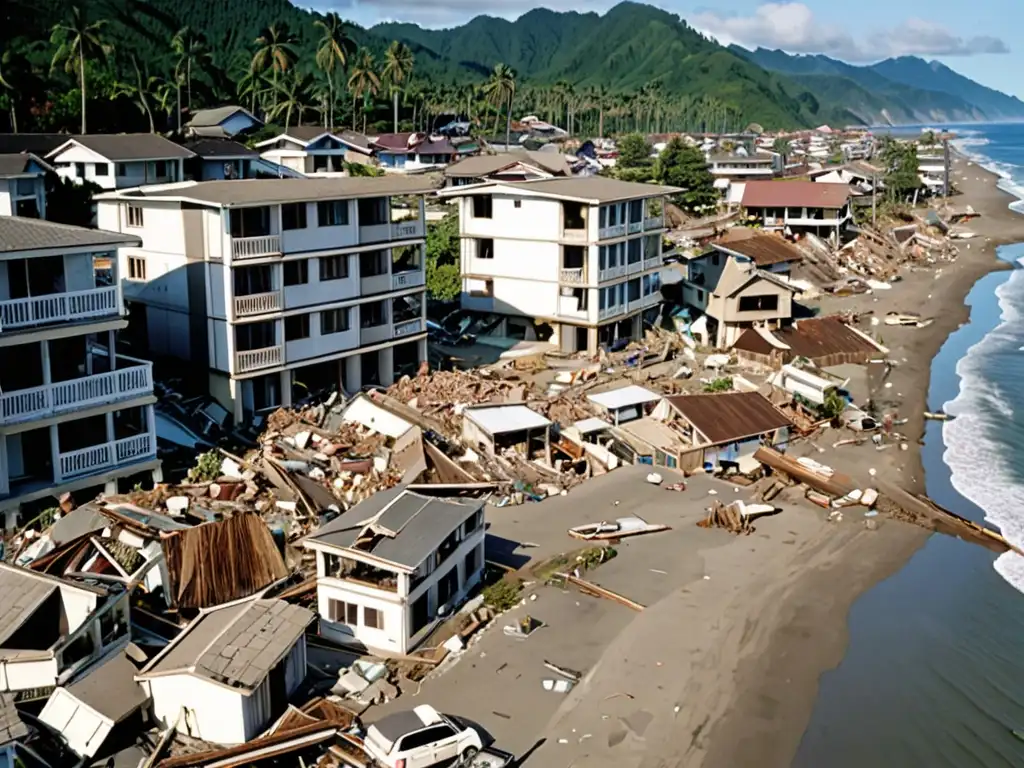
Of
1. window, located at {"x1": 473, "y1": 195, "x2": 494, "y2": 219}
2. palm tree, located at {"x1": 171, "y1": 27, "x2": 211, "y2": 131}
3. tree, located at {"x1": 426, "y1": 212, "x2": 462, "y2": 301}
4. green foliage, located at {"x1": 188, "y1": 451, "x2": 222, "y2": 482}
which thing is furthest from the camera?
palm tree, located at {"x1": 171, "y1": 27, "x2": 211, "y2": 131}

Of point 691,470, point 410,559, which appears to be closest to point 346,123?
point 691,470

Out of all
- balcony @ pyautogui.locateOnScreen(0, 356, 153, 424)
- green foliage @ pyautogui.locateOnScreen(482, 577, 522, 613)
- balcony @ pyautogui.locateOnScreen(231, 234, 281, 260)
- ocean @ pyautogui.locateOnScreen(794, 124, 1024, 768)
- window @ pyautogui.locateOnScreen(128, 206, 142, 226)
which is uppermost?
window @ pyautogui.locateOnScreen(128, 206, 142, 226)

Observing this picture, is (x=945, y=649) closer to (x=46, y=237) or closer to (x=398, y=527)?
(x=398, y=527)

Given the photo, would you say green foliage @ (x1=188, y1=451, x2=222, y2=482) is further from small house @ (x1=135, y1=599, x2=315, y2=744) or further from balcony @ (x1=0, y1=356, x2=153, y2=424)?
small house @ (x1=135, y1=599, x2=315, y2=744)

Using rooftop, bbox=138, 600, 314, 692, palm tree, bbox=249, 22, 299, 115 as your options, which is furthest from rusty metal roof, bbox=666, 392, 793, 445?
palm tree, bbox=249, 22, 299, 115

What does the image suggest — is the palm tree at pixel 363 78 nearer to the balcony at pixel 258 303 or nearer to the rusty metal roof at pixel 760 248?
the rusty metal roof at pixel 760 248

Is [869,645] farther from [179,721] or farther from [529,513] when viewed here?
[179,721]
